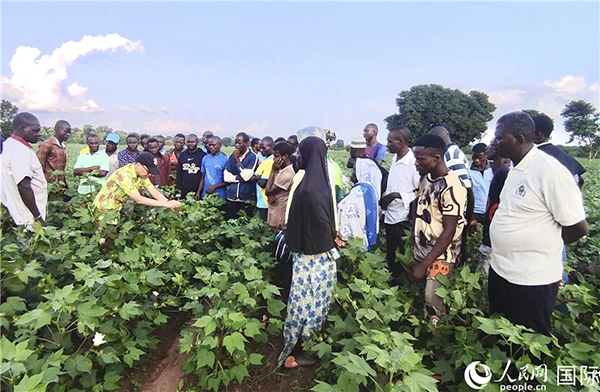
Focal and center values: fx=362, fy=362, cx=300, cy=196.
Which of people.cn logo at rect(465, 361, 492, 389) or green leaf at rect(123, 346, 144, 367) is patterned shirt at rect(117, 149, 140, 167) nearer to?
green leaf at rect(123, 346, 144, 367)

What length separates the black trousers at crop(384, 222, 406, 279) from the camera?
3893mm

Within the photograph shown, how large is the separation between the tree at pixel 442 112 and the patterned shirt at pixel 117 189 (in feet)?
135

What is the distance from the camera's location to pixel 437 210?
8.55ft

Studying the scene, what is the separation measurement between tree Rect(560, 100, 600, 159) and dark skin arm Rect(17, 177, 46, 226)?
47636 millimetres

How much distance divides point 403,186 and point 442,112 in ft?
142

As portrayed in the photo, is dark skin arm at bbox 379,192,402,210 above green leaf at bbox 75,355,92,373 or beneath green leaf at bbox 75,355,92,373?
above

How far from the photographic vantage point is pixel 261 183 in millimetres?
5070

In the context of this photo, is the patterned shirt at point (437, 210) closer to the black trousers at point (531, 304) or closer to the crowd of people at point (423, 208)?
the crowd of people at point (423, 208)

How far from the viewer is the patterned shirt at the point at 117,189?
378 centimetres

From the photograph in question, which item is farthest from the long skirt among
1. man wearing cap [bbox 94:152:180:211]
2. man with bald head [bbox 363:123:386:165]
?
man with bald head [bbox 363:123:386:165]

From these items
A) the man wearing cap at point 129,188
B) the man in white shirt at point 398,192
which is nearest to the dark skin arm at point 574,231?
the man in white shirt at point 398,192

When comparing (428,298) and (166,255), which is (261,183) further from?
(428,298)

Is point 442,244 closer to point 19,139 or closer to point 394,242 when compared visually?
point 394,242

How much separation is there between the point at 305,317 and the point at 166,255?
4.13 ft
